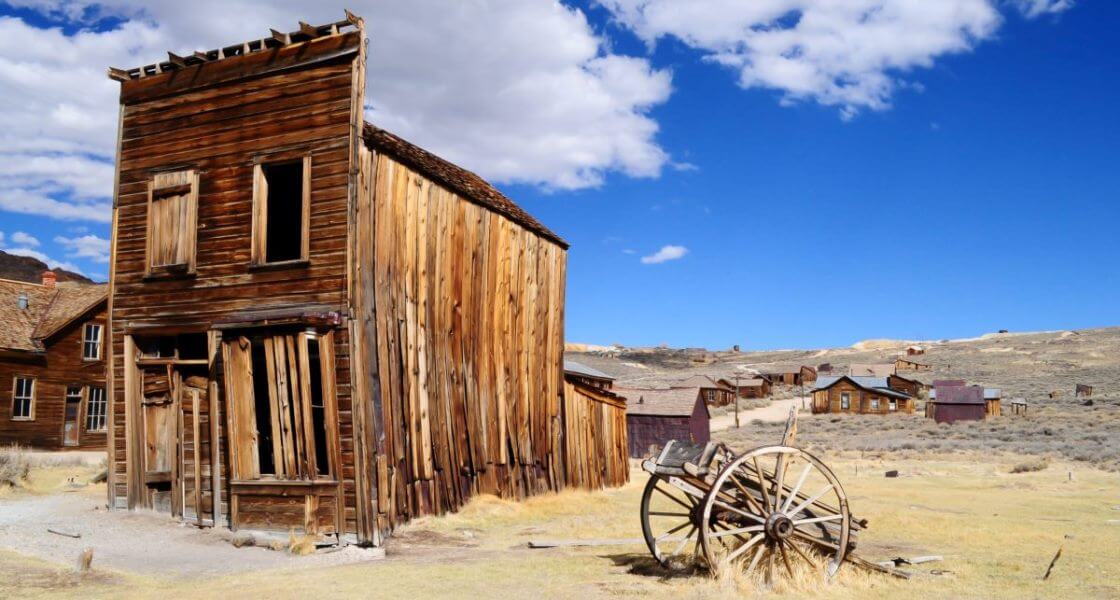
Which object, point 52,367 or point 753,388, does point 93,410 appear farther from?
point 753,388

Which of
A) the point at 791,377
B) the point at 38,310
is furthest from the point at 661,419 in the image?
the point at 791,377

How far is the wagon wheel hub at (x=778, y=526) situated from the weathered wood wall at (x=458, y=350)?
19.4ft

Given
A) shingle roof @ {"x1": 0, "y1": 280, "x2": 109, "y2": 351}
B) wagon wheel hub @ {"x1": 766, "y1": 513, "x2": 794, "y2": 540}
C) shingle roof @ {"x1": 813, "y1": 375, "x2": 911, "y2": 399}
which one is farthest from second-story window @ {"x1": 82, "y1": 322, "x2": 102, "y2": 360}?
shingle roof @ {"x1": 813, "y1": 375, "x2": 911, "y2": 399}

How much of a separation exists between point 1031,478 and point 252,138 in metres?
23.7

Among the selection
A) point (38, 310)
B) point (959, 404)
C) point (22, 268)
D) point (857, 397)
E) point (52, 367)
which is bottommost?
point (959, 404)

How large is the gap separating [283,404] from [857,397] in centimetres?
5216

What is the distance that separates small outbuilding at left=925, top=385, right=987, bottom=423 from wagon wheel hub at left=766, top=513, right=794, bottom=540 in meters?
43.8

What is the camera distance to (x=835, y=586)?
8.84m

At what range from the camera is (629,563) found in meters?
10.6

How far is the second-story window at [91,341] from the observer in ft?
94.0

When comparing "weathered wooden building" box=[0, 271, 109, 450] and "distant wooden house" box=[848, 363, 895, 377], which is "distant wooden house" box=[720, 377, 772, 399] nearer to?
"distant wooden house" box=[848, 363, 895, 377]

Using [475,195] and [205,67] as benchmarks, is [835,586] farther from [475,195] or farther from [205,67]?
[205,67]

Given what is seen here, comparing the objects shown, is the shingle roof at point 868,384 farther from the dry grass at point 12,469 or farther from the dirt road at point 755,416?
the dry grass at point 12,469

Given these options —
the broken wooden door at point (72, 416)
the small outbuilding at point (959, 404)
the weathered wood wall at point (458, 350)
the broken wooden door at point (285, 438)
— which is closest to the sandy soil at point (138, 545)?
the broken wooden door at point (285, 438)
